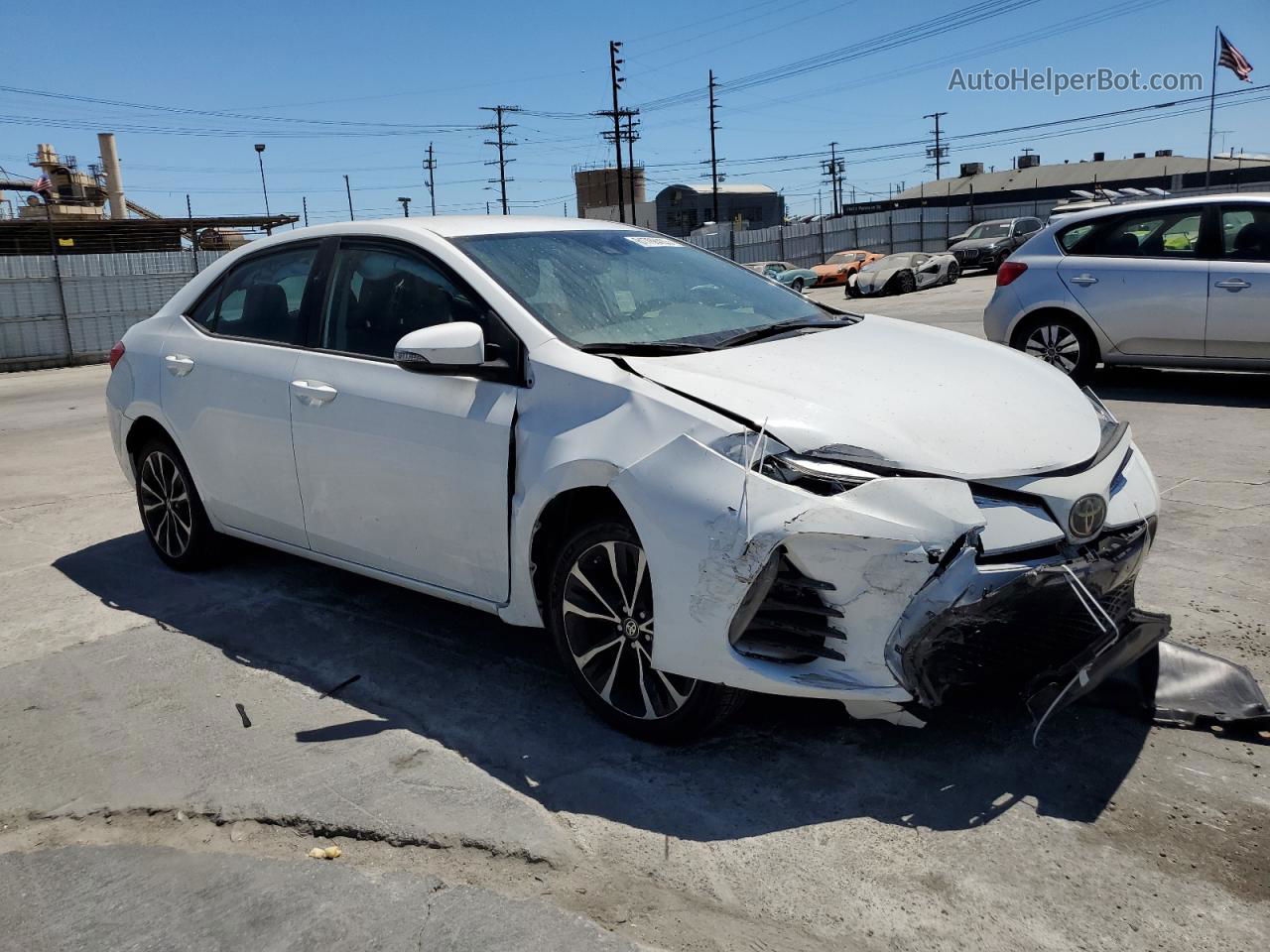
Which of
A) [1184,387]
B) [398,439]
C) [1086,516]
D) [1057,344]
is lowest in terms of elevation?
[1184,387]

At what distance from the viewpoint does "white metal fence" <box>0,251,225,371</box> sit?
2356 centimetres

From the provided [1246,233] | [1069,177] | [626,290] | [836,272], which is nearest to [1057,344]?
[1246,233]

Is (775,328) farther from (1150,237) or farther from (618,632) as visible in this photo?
(1150,237)

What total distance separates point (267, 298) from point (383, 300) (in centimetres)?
91

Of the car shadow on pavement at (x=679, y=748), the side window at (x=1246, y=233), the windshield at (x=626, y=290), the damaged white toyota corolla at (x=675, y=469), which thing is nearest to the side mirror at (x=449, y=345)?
the damaged white toyota corolla at (x=675, y=469)

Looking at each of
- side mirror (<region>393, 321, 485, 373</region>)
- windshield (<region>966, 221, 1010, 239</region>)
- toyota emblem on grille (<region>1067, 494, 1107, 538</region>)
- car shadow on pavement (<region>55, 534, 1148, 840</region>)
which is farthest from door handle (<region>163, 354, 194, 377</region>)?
windshield (<region>966, 221, 1010, 239</region>)

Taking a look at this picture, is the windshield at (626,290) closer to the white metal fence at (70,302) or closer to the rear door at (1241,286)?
the rear door at (1241,286)

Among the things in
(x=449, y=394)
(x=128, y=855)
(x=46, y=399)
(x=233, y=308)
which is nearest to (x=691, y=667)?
(x=449, y=394)

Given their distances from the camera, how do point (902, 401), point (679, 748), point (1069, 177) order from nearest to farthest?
point (902, 401) < point (679, 748) < point (1069, 177)

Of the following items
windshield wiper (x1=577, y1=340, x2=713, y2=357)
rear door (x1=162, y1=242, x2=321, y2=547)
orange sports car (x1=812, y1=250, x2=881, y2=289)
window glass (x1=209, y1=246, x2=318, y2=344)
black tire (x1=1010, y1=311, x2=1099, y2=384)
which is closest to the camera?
windshield wiper (x1=577, y1=340, x2=713, y2=357)

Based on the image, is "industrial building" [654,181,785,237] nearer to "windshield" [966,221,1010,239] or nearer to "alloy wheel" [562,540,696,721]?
"windshield" [966,221,1010,239]

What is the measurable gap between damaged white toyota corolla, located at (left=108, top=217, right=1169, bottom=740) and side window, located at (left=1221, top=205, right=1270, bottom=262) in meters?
5.70

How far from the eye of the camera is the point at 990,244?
107ft

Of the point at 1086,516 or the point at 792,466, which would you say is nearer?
the point at 792,466
